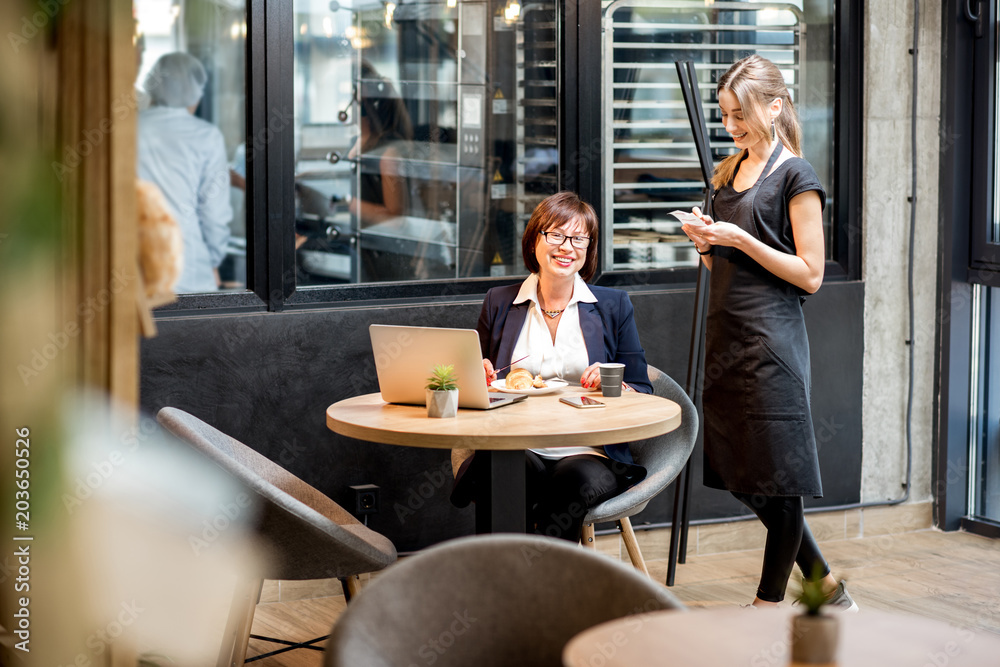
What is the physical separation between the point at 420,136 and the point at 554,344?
4.00ft

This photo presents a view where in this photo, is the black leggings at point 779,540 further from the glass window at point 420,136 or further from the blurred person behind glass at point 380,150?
the blurred person behind glass at point 380,150

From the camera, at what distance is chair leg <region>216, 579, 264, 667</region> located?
106 inches

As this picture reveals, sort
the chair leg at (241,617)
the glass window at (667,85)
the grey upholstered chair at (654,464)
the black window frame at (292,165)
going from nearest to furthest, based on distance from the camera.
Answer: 1. the chair leg at (241,617)
2. the grey upholstered chair at (654,464)
3. the black window frame at (292,165)
4. the glass window at (667,85)

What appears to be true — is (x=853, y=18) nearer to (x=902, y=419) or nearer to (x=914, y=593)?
(x=902, y=419)

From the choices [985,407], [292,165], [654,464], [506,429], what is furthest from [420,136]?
[985,407]

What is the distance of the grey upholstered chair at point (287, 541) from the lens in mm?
2453

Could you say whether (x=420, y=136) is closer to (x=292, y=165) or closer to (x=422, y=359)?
(x=292, y=165)

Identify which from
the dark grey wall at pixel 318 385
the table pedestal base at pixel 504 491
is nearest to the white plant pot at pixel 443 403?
the table pedestal base at pixel 504 491

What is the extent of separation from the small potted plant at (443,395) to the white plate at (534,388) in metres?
0.33

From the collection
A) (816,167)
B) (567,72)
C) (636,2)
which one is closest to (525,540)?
(567,72)

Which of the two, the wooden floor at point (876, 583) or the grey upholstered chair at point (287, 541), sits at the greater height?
the grey upholstered chair at point (287, 541)

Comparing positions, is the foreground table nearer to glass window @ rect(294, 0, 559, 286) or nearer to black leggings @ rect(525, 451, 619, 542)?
black leggings @ rect(525, 451, 619, 542)

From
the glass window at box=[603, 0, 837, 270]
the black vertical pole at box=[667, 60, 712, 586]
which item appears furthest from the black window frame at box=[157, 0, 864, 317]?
the black vertical pole at box=[667, 60, 712, 586]

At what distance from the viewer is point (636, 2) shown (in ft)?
A: 14.4
